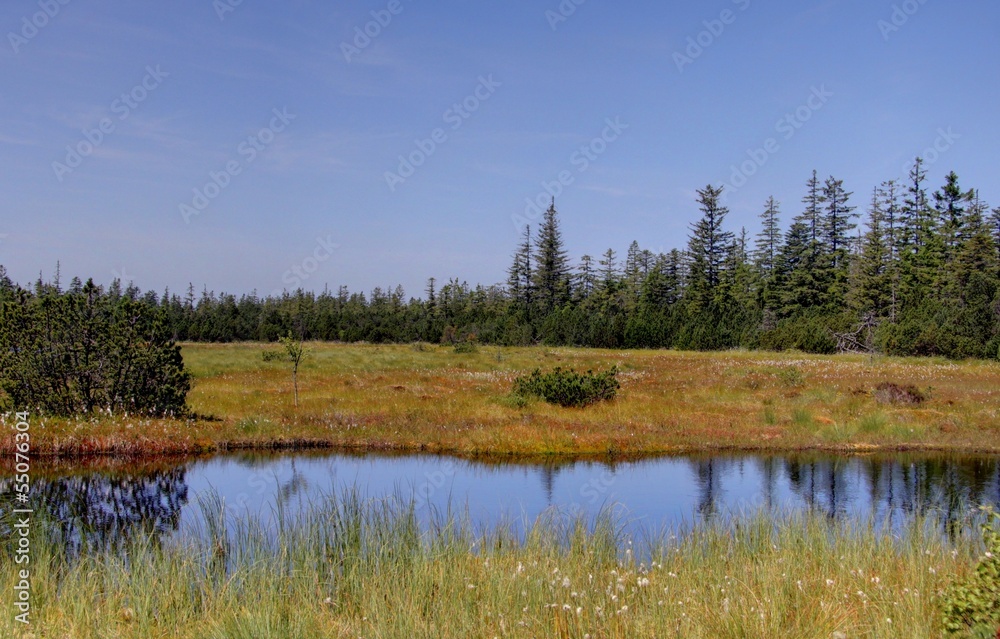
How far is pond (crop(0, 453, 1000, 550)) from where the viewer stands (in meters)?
12.3

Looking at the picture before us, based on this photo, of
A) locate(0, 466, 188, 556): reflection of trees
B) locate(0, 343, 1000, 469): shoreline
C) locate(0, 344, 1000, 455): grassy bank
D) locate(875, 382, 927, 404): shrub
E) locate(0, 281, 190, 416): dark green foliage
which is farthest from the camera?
locate(875, 382, 927, 404): shrub

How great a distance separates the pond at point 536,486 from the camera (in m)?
12.3

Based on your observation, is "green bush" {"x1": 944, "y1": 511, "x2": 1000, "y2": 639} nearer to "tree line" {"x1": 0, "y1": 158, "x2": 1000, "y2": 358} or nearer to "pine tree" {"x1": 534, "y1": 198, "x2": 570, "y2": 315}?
"tree line" {"x1": 0, "y1": 158, "x2": 1000, "y2": 358}

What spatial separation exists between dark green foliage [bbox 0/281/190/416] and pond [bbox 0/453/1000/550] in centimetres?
314

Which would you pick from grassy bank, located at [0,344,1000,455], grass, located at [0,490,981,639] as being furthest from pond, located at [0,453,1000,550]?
grass, located at [0,490,981,639]

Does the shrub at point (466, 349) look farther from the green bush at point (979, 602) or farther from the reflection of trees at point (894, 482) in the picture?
the green bush at point (979, 602)

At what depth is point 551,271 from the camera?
77.8 metres

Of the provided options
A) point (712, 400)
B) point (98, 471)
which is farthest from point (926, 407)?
point (98, 471)

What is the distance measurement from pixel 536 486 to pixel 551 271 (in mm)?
63250

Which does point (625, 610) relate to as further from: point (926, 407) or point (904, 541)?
point (926, 407)

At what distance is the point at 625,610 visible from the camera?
19.1 feet

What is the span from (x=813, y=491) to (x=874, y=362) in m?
27.9

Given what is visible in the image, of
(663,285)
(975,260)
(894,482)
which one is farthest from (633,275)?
(894,482)

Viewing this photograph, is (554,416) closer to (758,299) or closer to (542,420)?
(542,420)
